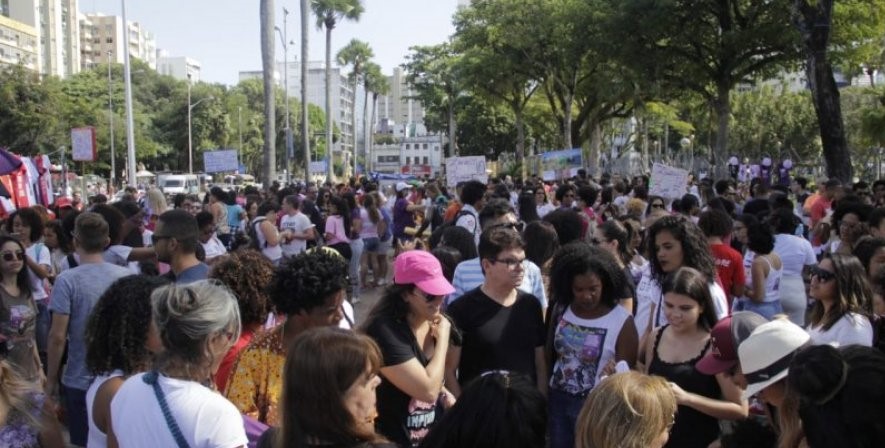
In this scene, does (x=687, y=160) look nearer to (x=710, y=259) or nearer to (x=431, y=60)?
(x=431, y=60)

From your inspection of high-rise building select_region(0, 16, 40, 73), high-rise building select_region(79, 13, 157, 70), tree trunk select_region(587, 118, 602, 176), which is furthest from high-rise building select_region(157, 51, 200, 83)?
tree trunk select_region(587, 118, 602, 176)

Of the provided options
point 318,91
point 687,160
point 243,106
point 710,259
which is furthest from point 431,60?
point 318,91

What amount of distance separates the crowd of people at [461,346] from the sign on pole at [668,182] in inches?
210

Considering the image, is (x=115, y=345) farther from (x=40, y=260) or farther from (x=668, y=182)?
(x=668, y=182)

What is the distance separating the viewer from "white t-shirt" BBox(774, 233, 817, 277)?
6.35m

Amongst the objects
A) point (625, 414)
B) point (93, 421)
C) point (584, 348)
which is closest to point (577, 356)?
point (584, 348)

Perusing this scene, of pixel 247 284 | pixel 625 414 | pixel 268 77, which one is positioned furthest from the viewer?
pixel 268 77

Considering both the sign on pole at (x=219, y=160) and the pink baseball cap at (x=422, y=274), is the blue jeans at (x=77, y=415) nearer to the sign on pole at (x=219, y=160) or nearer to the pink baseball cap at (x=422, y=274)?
the pink baseball cap at (x=422, y=274)

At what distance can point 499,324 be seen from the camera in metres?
3.89

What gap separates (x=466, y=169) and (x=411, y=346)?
13593 millimetres

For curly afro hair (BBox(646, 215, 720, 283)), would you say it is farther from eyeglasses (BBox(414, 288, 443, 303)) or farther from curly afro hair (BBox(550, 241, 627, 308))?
eyeglasses (BBox(414, 288, 443, 303))

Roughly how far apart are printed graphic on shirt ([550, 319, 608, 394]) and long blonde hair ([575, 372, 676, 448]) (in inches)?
57.3

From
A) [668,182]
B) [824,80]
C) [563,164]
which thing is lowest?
[668,182]

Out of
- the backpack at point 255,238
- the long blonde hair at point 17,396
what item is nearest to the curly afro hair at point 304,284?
the long blonde hair at point 17,396
